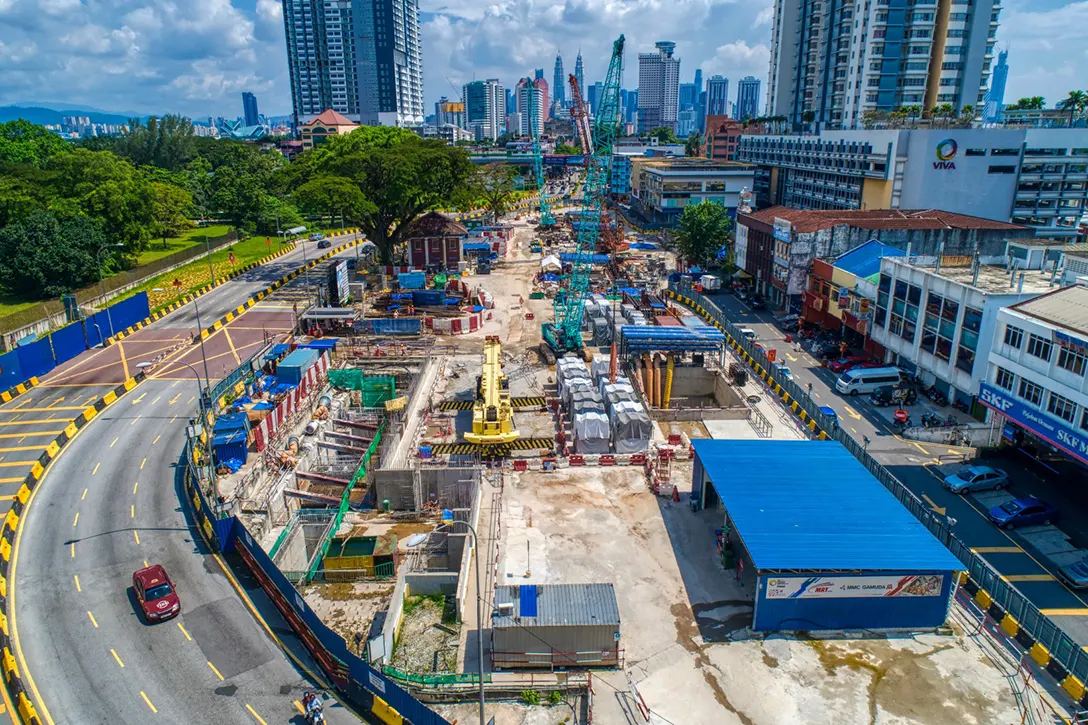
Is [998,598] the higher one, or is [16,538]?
[998,598]

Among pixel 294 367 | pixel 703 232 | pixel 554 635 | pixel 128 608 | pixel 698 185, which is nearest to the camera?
pixel 554 635

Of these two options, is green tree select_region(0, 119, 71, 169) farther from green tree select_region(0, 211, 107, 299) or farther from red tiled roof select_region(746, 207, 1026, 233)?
red tiled roof select_region(746, 207, 1026, 233)

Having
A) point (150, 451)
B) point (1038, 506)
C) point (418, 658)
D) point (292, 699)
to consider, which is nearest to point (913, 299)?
point (1038, 506)

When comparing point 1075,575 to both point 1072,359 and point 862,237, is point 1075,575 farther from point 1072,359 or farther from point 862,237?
point 862,237

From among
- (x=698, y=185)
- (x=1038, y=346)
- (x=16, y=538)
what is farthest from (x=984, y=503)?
(x=698, y=185)

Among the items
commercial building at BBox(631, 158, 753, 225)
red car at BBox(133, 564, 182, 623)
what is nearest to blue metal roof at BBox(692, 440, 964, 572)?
red car at BBox(133, 564, 182, 623)

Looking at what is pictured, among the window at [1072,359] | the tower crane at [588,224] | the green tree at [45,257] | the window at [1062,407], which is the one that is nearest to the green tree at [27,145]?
the green tree at [45,257]

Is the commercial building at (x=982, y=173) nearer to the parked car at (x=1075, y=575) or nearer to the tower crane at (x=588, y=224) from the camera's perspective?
the tower crane at (x=588, y=224)
